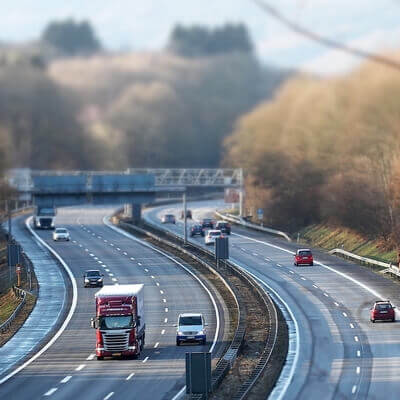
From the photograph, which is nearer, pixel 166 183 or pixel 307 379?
pixel 307 379

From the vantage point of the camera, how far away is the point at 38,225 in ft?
419

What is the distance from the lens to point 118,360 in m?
48.2

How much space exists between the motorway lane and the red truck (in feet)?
1.96

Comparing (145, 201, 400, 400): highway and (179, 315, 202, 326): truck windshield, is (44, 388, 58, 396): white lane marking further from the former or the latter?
(179, 315, 202, 326): truck windshield

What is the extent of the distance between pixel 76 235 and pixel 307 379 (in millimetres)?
84420

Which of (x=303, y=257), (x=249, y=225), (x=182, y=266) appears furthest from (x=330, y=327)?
(x=249, y=225)

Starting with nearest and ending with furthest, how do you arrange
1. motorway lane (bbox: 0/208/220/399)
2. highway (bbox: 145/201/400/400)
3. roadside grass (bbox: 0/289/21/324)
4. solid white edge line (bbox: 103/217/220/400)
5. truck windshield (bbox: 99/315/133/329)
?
highway (bbox: 145/201/400/400) < motorway lane (bbox: 0/208/220/399) < truck windshield (bbox: 99/315/133/329) < solid white edge line (bbox: 103/217/220/400) < roadside grass (bbox: 0/289/21/324)

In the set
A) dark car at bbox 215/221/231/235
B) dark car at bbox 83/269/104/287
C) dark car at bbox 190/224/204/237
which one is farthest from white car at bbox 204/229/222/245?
dark car at bbox 83/269/104/287

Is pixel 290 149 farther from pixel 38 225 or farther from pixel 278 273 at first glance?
pixel 38 225

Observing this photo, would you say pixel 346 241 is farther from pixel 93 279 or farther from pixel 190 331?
pixel 190 331

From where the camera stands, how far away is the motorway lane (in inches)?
1586

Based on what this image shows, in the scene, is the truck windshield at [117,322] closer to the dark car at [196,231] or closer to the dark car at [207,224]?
the dark car at [196,231]

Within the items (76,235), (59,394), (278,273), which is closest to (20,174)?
(278,273)

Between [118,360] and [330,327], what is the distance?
12976 millimetres
